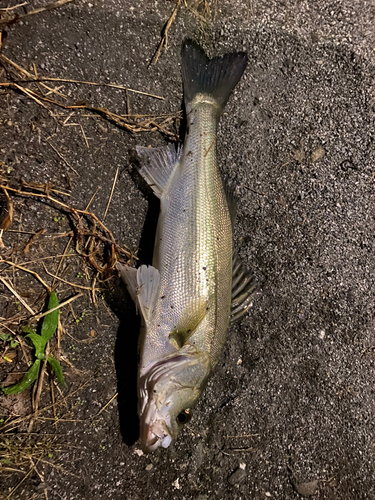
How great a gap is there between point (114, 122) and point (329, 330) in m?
2.27

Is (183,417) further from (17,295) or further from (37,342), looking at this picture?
(17,295)

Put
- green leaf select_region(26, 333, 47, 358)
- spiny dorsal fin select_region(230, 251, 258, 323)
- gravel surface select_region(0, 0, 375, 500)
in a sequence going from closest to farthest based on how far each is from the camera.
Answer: green leaf select_region(26, 333, 47, 358) < gravel surface select_region(0, 0, 375, 500) < spiny dorsal fin select_region(230, 251, 258, 323)

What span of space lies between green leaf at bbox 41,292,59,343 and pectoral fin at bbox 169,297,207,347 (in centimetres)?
72

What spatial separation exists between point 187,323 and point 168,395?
1.38 ft

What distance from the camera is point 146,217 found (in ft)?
7.77

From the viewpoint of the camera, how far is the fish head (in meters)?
1.90

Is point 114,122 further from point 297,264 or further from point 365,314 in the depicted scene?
point 365,314

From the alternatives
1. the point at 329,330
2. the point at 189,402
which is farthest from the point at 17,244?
the point at 329,330

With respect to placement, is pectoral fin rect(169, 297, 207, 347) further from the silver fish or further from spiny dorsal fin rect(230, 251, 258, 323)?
spiny dorsal fin rect(230, 251, 258, 323)

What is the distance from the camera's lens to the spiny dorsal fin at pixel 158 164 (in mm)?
2209

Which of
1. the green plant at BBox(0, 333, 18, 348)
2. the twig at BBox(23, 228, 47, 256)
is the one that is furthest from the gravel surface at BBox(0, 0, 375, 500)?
the green plant at BBox(0, 333, 18, 348)

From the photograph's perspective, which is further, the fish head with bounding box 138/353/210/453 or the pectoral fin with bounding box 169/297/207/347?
the pectoral fin with bounding box 169/297/207/347

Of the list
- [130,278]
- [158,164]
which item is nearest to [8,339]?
[130,278]

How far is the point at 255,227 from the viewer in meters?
2.63
